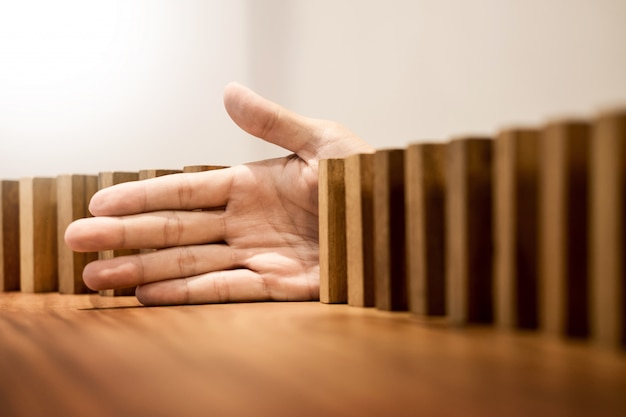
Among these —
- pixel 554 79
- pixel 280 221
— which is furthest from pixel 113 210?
pixel 554 79

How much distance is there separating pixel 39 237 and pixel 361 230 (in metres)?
0.66

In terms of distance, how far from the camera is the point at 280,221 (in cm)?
92

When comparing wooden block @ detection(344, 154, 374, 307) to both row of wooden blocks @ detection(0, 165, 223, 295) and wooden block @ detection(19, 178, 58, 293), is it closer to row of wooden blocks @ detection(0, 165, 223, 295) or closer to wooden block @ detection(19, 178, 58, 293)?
row of wooden blocks @ detection(0, 165, 223, 295)

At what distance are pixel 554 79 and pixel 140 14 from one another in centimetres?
123

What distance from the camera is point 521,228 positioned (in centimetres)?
48

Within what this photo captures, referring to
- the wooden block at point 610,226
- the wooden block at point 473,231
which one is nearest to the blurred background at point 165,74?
the wooden block at point 473,231

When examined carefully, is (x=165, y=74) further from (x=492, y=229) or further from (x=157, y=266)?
(x=492, y=229)

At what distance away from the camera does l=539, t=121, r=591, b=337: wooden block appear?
43 cm

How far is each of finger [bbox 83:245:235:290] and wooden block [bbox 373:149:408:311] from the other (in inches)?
11.4

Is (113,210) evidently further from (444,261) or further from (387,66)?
(387,66)

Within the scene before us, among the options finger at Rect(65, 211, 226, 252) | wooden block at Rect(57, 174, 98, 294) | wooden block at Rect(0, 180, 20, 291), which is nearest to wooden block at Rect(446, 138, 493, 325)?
finger at Rect(65, 211, 226, 252)

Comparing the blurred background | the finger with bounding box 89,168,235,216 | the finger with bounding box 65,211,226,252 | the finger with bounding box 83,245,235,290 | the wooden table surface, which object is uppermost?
the blurred background

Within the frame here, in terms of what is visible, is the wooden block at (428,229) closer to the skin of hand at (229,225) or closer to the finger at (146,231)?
the skin of hand at (229,225)

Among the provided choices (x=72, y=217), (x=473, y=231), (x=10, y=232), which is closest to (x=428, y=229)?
(x=473, y=231)
